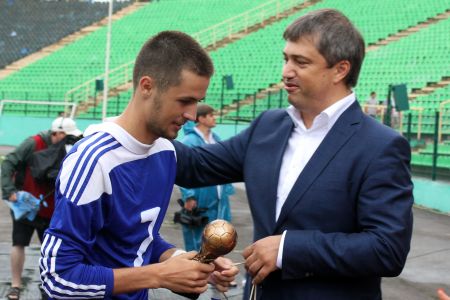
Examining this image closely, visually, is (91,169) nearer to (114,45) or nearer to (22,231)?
(22,231)

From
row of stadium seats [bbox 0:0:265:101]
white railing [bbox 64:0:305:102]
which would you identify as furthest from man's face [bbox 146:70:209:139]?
row of stadium seats [bbox 0:0:265:101]

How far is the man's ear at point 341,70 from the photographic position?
2.63 metres

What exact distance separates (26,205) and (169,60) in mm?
4717

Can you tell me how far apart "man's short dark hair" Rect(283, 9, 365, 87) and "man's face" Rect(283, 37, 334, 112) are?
0.07 ft

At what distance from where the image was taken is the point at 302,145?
2.69 m

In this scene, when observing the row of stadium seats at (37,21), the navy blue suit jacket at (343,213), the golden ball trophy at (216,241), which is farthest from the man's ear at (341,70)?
the row of stadium seats at (37,21)

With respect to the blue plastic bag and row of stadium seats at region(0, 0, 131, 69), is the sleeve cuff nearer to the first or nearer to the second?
the blue plastic bag

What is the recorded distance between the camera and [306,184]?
2.54m

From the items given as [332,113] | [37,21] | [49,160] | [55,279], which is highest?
[37,21]

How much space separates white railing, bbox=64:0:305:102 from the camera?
31.8 metres

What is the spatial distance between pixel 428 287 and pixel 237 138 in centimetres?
581

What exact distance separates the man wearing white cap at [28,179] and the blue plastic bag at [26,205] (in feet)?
0.17

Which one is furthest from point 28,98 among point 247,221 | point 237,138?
point 237,138

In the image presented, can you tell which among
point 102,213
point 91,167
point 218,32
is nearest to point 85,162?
point 91,167
